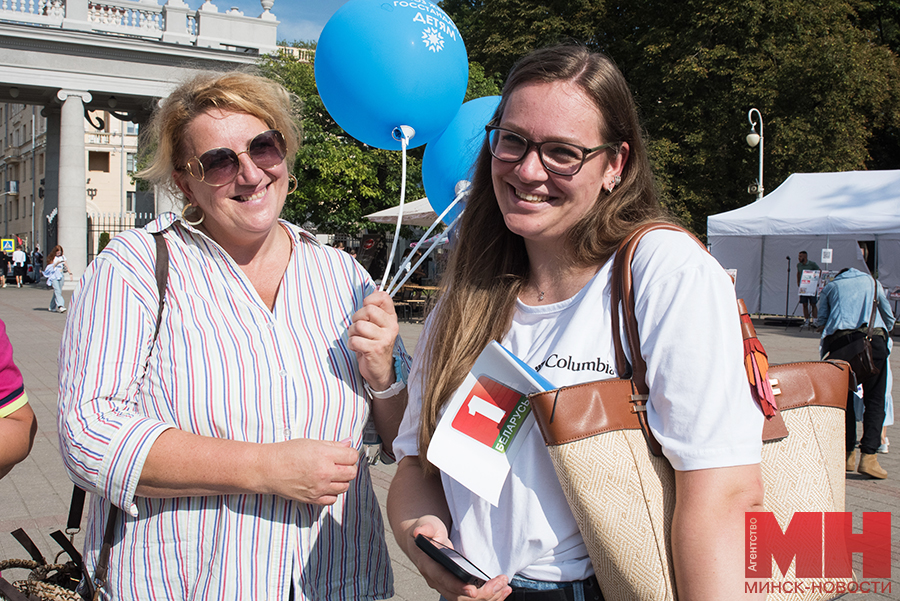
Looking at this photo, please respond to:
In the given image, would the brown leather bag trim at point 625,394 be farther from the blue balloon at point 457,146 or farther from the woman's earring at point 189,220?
the blue balloon at point 457,146

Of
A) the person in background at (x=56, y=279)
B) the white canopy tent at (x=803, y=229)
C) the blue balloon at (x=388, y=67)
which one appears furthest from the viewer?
the person in background at (x=56, y=279)

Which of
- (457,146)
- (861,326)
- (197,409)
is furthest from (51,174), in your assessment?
(197,409)

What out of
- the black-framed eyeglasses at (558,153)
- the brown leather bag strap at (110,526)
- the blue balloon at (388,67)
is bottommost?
the brown leather bag strap at (110,526)

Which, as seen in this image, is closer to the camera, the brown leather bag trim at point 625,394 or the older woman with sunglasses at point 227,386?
the brown leather bag trim at point 625,394

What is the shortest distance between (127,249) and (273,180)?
43 centimetres

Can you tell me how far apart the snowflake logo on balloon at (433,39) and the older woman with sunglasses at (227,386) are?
0.92 metres

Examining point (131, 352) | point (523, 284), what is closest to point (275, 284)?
point (131, 352)

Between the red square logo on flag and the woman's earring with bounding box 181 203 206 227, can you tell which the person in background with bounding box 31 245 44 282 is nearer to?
the woman's earring with bounding box 181 203 206 227

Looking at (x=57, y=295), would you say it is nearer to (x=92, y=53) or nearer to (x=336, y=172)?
(x=336, y=172)

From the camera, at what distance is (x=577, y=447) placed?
122 cm

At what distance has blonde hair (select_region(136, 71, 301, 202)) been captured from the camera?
6.10 feet

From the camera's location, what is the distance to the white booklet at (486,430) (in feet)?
4.53

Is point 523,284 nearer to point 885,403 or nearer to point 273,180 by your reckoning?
point 273,180

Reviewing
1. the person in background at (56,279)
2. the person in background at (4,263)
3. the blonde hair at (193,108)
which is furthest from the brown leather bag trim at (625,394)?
the person in background at (4,263)
